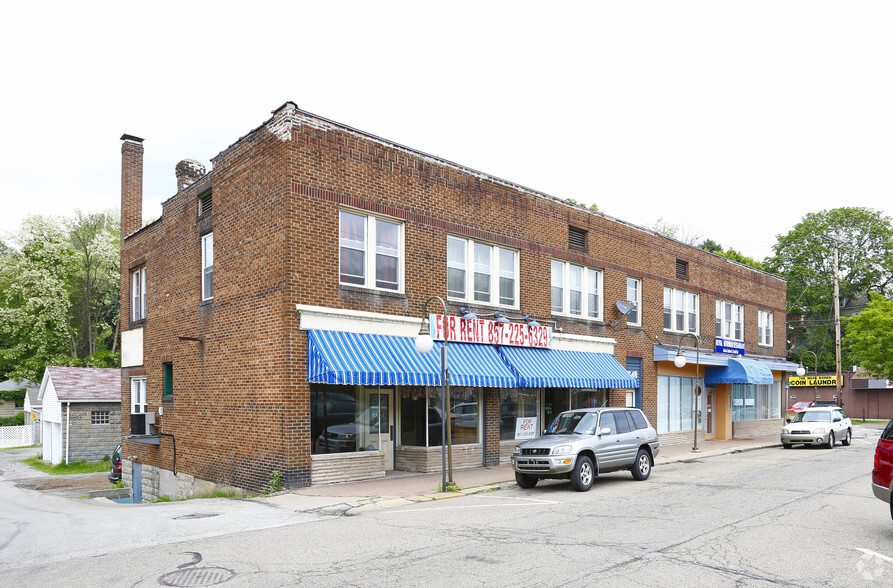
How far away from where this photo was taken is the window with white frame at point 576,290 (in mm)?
22297

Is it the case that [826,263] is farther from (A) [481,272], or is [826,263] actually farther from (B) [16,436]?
(B) [16,436]

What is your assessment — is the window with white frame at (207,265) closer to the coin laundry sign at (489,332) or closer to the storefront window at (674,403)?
the coin laundry sign at (489,332)

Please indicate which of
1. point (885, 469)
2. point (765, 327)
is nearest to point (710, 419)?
point (765, 327)

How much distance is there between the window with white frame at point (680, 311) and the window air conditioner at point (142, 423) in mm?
18669

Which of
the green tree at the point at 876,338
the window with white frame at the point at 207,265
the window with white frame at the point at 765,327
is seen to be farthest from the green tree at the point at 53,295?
the green tree at the point at 876,338

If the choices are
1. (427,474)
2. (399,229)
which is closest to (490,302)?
(399,229)

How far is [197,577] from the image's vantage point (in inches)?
309

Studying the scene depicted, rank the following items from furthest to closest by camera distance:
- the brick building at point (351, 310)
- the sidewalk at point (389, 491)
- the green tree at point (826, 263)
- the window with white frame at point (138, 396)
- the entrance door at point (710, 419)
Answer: the green tree at point (826, 263) < the entrance door at point (710, 419) < the window with white frame at point (138, 396) < the brick building at point (351, 310) < the sidewalk at point (389, 491)

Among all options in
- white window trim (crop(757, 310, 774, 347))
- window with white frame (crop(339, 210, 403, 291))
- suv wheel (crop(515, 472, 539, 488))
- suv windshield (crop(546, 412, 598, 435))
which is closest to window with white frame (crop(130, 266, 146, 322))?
window with white frame (crop(339, 210, 403, 291))

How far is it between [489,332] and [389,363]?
4.00 metres

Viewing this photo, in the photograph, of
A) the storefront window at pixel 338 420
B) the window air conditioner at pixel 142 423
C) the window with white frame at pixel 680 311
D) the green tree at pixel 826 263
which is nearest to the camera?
the storefront window at pixel 338 420

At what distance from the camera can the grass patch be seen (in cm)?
2977

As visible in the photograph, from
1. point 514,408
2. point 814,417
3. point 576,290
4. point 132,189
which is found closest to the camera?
point 514,408

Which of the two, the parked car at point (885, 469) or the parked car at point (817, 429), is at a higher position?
the parked car at point (885, 469)
